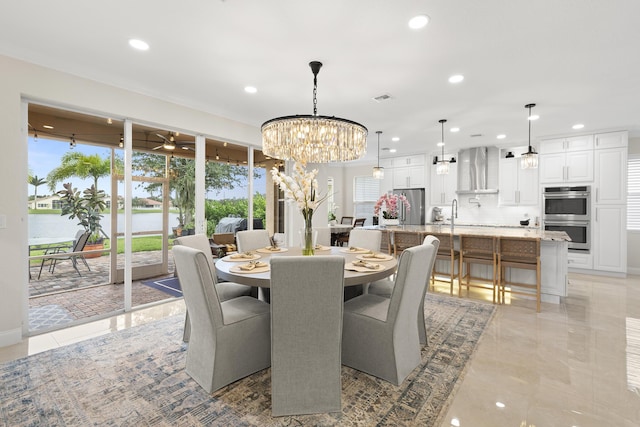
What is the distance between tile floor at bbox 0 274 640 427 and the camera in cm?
181

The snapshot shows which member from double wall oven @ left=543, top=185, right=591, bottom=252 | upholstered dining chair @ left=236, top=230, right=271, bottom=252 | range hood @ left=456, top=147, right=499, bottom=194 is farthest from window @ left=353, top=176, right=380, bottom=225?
upholstered dining chair @ left=236, top=230, right=271, bottom=252

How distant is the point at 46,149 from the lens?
324 centimetres

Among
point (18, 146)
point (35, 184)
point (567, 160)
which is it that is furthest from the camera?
point (567, 160)

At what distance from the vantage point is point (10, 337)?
2.73 metres

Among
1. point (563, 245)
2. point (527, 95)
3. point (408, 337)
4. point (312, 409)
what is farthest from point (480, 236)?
point (312, 409)

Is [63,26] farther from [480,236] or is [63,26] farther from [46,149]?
[480,236]

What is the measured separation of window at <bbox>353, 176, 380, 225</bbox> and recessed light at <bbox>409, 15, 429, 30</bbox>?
22.7ft

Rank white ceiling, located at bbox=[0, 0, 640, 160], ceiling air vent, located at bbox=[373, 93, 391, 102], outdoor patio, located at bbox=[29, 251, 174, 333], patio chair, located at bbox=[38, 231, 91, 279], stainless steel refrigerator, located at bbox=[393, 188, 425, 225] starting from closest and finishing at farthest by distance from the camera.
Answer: white ceiling, located at bbox=[0, 0, 640, 160], outdoor patio, located at bbox=[29, 251, 174, 333], patio chair, located at bbox=[38, 231, 91, 279], ceiling air vent, located at bbox=[373, 93, 391, 102], stainless steel refrigerator, located at bbox=[393, 188, 425, 225]

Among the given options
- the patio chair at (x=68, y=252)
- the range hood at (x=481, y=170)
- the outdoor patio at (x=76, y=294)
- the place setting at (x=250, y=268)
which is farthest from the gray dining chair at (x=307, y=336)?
the range hood at (x=481, y=170)

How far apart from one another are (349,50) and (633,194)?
20.5 ft

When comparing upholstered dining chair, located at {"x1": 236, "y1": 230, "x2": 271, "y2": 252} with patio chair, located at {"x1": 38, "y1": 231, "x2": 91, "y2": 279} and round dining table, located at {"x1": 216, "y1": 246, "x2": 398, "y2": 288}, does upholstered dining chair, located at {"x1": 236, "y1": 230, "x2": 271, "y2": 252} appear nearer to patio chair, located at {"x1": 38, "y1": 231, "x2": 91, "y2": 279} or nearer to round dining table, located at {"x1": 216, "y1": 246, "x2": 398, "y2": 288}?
round dining table, located at {"x1": 216, "y1": 246, "x2": 398, "y2": 288}

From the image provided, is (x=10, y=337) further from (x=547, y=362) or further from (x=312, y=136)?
(x=547, y=362)

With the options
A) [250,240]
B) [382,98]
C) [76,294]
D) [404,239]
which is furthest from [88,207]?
[404,239]

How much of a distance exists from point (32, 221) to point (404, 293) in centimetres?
372
